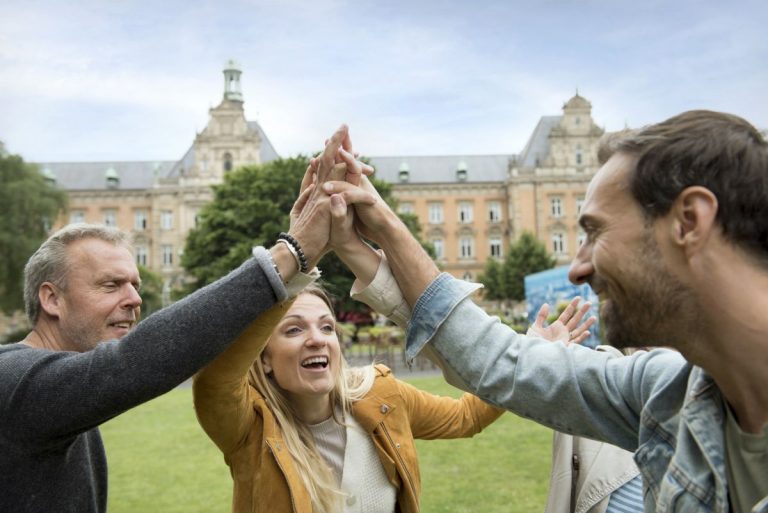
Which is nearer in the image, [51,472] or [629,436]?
[629,436]

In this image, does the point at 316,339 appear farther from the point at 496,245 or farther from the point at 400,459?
the point at 496,245

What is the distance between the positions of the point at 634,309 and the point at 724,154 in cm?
38

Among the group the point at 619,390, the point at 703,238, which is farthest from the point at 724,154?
the point at 619,390

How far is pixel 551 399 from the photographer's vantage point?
1817 mm

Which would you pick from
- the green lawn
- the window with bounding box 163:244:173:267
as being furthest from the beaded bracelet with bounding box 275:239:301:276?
the window with bounding box 163:244:173:267

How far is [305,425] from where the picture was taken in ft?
9.56

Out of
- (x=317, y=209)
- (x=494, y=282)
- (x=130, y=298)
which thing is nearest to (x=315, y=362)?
(x=130, y=298)

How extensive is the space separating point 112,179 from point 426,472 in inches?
2322

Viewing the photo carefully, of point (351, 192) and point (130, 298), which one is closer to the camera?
point (351, 192)

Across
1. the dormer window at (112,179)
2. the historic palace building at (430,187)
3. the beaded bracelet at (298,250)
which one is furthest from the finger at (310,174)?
the dormer window at (112,179)

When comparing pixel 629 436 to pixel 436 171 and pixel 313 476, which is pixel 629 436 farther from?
pixel 436 171

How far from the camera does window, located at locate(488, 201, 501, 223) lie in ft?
202

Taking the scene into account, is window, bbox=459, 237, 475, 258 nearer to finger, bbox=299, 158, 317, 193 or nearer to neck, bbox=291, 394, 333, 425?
neck, bbox=291, 394, 333, 425

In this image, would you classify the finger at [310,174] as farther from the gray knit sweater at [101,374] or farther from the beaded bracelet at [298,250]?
the gray knit sweater at [101,374]
